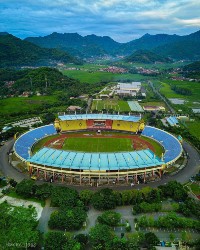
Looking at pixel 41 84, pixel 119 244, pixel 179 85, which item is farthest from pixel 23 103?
pixel 179 85

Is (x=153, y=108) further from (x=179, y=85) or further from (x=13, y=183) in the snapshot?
(x=13, y=183)

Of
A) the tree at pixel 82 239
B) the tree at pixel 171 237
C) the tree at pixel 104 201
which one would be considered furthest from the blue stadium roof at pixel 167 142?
the tree at pixel 82 239

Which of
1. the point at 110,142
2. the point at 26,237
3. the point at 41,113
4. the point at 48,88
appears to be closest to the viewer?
the point at 26,237

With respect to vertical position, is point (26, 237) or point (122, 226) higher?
point (26, 237)

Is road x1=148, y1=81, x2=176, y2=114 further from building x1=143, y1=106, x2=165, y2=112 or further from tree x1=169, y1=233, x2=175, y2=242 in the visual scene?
tree x1=169, y1=233, x2=175, y2=242

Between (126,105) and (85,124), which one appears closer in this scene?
(85,124)

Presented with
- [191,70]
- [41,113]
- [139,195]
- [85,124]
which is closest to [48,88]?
[41,113]

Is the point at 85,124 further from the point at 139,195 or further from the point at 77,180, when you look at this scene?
the point at 139,195

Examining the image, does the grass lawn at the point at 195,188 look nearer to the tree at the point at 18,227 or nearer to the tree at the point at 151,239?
the tree at the point at 151,239

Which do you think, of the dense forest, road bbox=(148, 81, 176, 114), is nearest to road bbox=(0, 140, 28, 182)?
the dense forest
